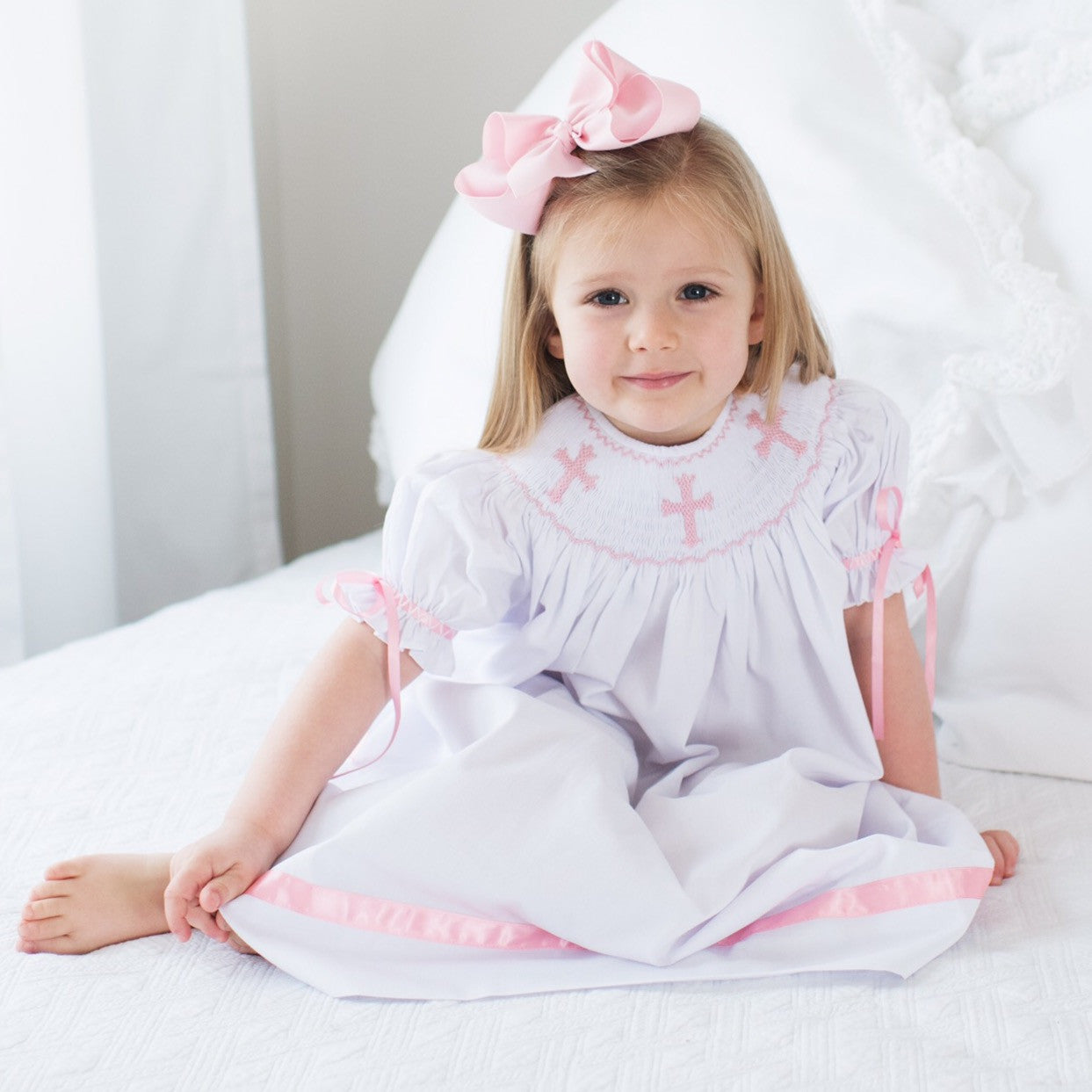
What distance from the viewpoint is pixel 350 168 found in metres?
1.92

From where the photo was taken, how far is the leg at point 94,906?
2.77ft

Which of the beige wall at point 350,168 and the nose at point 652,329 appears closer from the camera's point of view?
the nose at point 652,329

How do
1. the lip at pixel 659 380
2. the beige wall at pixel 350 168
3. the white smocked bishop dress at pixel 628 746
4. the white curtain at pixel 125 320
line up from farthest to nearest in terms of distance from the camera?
the beige wall at pixel 350 168 < the white curtain at pixel 125 320 < the lip at pixel 659 380 < the white smocked bishop dress at pixel 628 746

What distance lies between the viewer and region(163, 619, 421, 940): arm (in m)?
0.85

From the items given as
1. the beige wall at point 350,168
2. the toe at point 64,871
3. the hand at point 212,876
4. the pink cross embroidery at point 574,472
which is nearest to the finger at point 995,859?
the pink cross embroidery at point 574,472

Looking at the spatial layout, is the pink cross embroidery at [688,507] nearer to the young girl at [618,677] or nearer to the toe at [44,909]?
the young girl at [618,677]

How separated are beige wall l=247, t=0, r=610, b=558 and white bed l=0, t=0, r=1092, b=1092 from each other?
15.1 inches

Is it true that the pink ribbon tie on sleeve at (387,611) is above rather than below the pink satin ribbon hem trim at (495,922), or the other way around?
above

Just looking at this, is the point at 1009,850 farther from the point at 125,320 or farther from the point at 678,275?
the point at 125,320

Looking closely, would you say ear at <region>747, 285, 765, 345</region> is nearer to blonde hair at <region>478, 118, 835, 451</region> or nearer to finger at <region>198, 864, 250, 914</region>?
blonde hair at <region>478, 118, 835, 451</region>

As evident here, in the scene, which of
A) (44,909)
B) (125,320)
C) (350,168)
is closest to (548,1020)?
(44,909)

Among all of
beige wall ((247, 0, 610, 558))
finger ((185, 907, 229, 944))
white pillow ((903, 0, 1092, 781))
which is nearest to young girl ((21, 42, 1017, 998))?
finger ((185, 907, 229, 944))

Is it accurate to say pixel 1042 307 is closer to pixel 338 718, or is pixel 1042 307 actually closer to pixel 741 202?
pixel 741 202

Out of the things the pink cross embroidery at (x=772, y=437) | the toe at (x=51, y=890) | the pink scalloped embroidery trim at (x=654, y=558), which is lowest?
the toe at (x=51, y=890)
